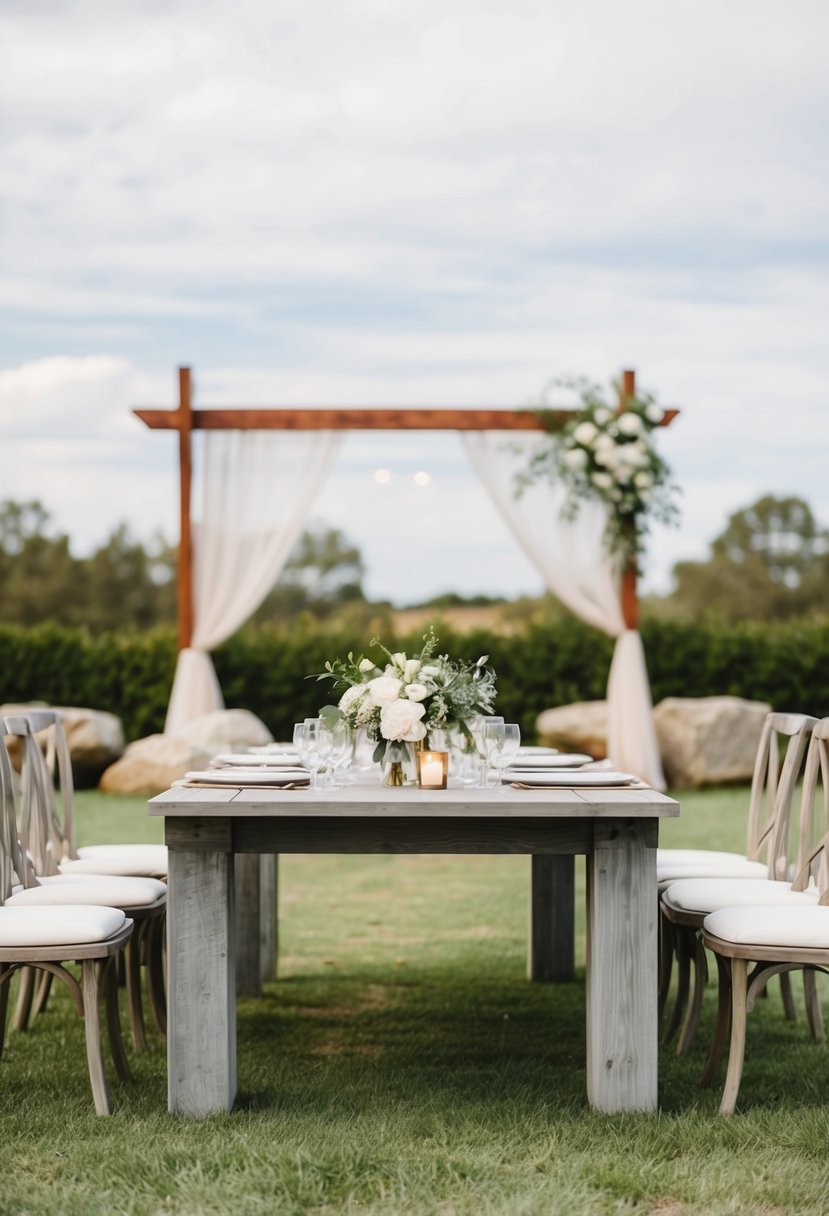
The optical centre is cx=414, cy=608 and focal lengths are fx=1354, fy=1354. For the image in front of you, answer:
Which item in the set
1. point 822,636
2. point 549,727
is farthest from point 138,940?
point 822,636

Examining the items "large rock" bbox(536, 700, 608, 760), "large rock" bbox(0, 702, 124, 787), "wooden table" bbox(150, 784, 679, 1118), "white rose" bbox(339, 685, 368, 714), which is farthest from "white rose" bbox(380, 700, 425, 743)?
"large rock" bbox(0, 702, 124, 787)

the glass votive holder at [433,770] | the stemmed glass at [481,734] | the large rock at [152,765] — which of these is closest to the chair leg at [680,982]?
the stemmed glass at [481,734]

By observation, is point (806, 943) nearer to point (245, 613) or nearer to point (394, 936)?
point (394, 936)

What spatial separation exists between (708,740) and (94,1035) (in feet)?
24.8

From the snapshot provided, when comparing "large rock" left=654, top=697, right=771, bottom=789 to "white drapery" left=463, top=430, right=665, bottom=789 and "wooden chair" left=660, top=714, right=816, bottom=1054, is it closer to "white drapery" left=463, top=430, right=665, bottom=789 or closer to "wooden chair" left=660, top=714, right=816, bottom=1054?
"white drapery" left=463, top=430, right=665, bottom=789

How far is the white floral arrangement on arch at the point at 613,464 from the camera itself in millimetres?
9133

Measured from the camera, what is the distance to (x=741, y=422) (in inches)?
679

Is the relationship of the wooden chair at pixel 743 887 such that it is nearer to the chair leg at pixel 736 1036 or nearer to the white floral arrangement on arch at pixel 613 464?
the chair leg at pixel 736 1036

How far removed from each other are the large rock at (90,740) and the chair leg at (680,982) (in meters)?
6.93

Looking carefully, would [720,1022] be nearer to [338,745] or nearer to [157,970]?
[338,745]

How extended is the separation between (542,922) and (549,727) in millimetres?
5705

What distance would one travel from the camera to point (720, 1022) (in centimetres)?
329

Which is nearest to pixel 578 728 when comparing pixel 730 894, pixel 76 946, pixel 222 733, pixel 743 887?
pixel 222 733

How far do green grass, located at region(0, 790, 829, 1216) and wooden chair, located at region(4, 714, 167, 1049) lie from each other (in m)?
0.15
